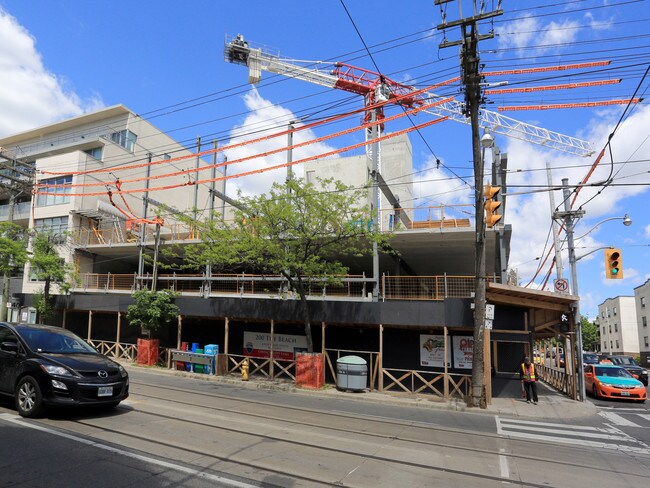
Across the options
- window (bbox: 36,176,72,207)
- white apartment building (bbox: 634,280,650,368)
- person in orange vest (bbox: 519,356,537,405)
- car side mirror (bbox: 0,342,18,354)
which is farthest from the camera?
white apartment building (bbox: 634,280,650,368)

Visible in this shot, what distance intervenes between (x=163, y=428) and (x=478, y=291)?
10111mm

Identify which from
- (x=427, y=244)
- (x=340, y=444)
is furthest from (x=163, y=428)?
(x=427, y=244)

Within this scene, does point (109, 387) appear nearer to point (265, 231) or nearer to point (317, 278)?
point (265, 231)

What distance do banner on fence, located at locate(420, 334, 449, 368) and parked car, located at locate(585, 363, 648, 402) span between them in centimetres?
625

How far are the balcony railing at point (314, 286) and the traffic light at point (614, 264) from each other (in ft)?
13.6

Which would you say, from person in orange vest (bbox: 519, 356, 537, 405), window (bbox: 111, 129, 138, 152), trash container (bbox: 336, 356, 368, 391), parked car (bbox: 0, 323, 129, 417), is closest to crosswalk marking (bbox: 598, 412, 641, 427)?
person in orange vest (bbox: 519, 356, 537, 405)

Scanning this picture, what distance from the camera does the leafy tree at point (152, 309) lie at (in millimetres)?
20859

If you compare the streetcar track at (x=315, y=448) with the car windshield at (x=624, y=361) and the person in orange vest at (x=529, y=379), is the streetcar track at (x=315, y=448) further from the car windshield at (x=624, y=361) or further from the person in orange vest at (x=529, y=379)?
the car windshield at (x=624, y=361)

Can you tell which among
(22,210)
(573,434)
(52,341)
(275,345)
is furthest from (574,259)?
(22,210)

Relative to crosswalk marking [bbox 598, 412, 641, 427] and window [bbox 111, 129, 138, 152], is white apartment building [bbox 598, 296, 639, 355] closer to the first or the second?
crosswalk marking [bbox 598, 412, 641, 427]

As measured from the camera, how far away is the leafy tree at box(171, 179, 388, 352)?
52.7ft

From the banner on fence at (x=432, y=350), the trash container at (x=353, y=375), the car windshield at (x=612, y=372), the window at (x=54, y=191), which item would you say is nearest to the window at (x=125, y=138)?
the window at (x=54, y=191)

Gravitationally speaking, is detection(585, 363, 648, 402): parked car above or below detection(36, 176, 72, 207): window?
below

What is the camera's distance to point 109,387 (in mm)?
7895
